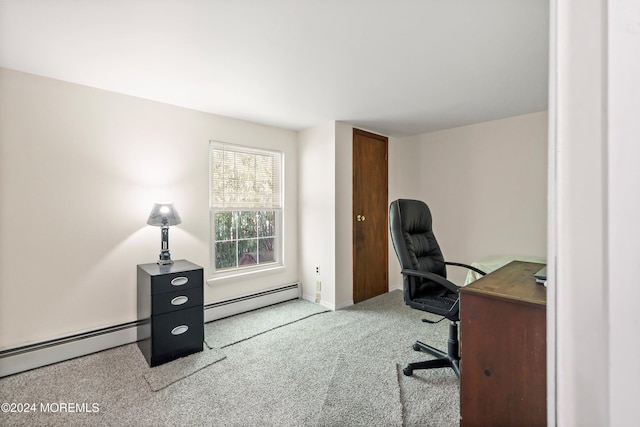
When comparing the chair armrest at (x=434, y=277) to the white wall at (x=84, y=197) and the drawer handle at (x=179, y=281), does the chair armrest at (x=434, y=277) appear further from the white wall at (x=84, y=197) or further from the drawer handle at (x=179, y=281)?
the white wall at (x=84, y=197)

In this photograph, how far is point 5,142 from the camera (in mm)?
2119

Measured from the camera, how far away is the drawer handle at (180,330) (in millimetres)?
2326

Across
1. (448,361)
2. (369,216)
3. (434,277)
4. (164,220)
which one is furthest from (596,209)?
(369,216)

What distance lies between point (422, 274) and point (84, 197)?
9.06 ft

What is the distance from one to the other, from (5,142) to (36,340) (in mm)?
1488

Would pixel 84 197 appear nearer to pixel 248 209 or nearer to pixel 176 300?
pixel 176 300

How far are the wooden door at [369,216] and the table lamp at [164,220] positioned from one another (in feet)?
6.74

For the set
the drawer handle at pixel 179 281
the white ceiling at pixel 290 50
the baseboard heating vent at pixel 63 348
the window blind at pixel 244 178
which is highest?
the white ceiling at pixel 290 50

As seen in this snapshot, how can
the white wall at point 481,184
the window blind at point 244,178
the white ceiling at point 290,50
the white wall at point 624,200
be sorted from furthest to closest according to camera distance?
1. the white wall at point 481,184
2. the window blind at point 244,178
3. the white ceiling at point 290,50
4. the white wall at point 624,200

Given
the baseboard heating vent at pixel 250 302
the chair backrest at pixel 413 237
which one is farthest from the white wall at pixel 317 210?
the chair backrest at pixel 413 237

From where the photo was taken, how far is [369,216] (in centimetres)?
390

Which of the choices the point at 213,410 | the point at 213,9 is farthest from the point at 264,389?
the point at 213,9

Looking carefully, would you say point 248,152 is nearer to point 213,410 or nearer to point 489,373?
point 213,410

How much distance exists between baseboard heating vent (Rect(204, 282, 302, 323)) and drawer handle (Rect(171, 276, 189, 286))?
0.79 meters
